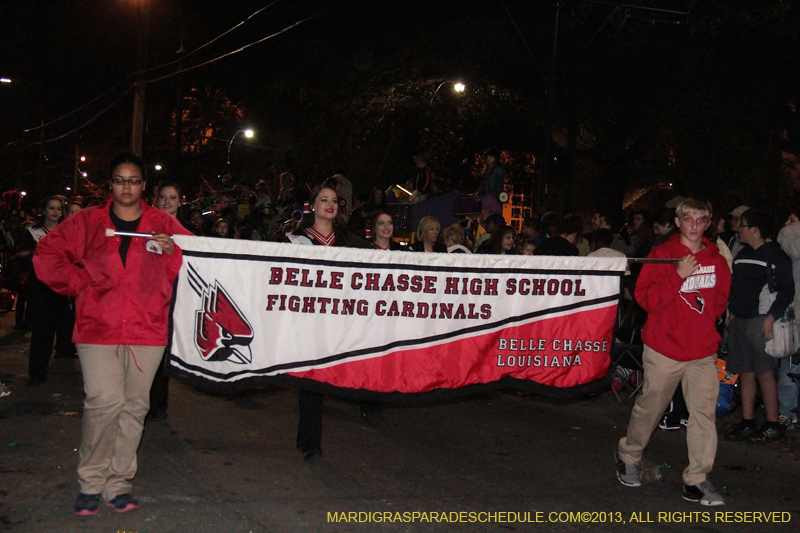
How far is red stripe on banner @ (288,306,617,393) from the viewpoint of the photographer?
5973 mm

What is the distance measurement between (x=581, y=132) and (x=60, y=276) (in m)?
23.3

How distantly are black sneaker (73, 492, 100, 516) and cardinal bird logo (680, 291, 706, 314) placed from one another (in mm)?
3922

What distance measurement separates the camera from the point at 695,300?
5695 millimetres

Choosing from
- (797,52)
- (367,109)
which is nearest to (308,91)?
(367,109)

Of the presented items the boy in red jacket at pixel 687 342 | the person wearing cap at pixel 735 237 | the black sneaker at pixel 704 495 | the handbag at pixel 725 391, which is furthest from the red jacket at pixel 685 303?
the person wearing cap at pixel 735 237

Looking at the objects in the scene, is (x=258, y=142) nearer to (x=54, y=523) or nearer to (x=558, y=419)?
(x=558, y=419)

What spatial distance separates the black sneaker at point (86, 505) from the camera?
16.1 ft

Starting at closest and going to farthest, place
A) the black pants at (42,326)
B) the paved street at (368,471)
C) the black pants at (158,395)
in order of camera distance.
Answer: the paved street at (368,471) → the black pants at (158,395) → the black pants at (42,326)

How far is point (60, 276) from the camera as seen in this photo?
4.95m

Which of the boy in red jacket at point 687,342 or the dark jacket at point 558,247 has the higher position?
the dark jacket at point 558,247

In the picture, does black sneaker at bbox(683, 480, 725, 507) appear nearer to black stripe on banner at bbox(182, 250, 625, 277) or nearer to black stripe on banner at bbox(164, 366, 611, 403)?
black stripe on banner at bbox(164, 366, 611, 403)

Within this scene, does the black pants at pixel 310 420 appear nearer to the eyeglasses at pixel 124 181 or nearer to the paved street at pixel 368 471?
the paved street at pixel 368 471

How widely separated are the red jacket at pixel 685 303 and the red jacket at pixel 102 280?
10.6 feet

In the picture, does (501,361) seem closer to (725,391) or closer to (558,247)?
(725,391)
